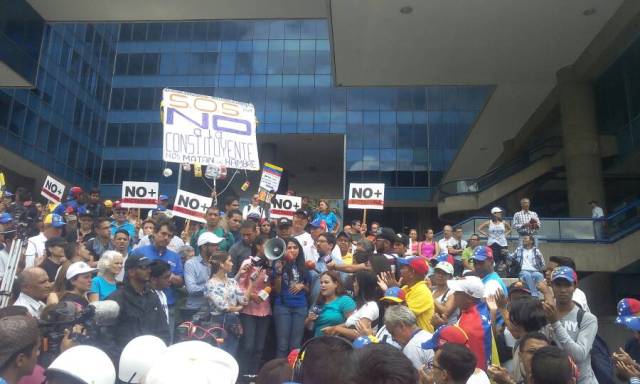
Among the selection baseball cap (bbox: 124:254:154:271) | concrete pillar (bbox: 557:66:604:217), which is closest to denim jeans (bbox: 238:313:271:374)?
baseball cap (bbox: 124:254:154:271)

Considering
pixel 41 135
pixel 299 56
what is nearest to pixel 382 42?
pixel 299 56

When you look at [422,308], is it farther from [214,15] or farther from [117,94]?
[117,94]

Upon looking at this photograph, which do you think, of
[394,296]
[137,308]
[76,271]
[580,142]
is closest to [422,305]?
[394,296]

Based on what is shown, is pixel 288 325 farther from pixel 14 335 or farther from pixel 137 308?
pixel 14 335

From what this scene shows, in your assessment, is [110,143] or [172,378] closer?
[172,378]

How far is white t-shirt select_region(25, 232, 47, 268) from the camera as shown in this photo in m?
7.47

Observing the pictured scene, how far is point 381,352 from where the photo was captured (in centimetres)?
224

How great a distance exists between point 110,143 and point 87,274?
3743 cm

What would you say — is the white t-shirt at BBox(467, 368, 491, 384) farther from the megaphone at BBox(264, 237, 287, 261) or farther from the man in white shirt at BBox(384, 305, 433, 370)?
the megaphone at BBox(264, 237, 287, 261)

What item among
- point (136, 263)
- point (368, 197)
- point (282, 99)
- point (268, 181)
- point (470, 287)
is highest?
point (282, 99)

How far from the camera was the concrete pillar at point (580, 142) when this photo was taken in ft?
63.2

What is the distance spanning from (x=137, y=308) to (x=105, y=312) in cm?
51

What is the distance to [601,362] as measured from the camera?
432 cm

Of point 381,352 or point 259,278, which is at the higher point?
point 259,278
